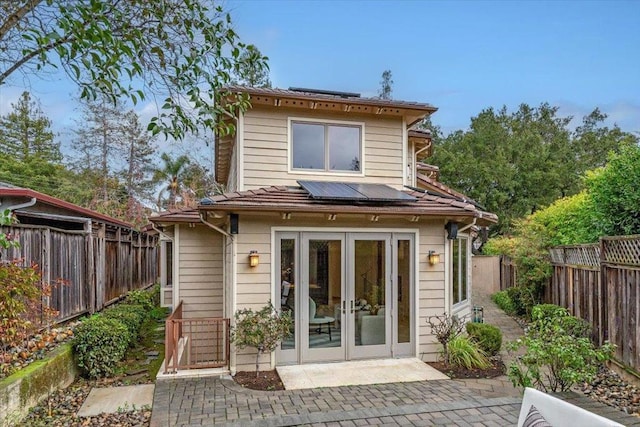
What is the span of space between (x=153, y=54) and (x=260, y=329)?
14.3 ft

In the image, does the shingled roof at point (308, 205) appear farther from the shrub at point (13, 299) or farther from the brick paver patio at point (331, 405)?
the brick paver patio at point (331, 405)

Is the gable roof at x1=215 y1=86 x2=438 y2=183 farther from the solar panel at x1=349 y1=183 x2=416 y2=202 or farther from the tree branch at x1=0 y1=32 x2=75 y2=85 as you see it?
the tree branch at x1=0 y1=32 x2=75 y2=85

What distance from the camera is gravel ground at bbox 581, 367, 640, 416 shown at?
222 inches

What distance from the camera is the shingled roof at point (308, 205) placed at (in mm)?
6707

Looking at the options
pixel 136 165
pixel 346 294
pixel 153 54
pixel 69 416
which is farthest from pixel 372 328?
pixel 136 165

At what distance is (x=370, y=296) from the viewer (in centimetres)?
775

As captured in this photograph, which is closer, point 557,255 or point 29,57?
point 29,57

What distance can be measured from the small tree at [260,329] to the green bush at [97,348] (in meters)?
2.10

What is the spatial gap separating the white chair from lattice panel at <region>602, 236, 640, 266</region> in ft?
15.8

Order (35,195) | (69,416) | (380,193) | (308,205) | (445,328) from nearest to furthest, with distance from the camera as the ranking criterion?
1. (69,416)
2. (35,195)
3. (308,205)
4. (445,328)
5. (380,193)

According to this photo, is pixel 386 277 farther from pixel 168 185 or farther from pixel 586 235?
pixel 168 185

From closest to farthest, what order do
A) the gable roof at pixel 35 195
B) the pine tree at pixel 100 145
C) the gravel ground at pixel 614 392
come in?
the gravel ground at pixel 614 392, the gable roof at pixel 35 195, the pine tree at pixel 100 145

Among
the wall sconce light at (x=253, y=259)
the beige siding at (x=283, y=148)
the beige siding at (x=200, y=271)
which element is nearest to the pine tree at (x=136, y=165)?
the beige siding at (x=200, y=271)

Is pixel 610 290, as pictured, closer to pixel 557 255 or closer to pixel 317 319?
pixel 557 255
